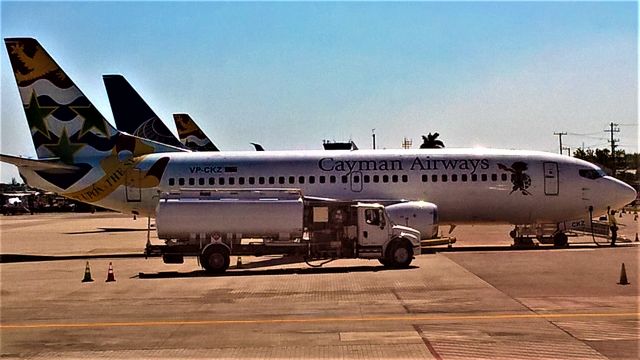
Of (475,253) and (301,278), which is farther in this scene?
(475,253)

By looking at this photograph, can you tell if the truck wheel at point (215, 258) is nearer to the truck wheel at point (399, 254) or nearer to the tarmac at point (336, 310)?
the tarmac at point (336, 310)

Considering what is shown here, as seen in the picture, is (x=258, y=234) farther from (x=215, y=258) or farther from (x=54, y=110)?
(x=54, y=110)

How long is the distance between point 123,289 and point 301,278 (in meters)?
5.36

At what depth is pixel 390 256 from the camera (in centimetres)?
2630

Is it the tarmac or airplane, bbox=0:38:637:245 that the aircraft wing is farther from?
the tarmac

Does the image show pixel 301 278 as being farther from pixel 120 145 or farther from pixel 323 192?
pixel 120 145

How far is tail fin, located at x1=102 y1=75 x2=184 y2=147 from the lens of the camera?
58.2 m

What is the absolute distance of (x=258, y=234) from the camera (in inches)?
1039

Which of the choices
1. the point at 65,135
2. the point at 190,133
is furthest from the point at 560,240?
the point at 190,133

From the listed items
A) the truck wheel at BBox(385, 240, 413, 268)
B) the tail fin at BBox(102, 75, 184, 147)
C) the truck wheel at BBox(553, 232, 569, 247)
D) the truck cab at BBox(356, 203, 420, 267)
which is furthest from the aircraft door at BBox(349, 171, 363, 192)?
the tail fin at BBox(102, 75, 184, 147)

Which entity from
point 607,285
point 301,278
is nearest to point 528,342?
point 607,285

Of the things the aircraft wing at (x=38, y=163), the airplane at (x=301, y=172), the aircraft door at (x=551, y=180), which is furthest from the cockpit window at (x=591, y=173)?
the aircraft wing at (x=38, y=163)

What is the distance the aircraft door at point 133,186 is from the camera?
35.5m

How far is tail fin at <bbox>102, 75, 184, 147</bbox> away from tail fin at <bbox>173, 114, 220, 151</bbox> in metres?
14.3
